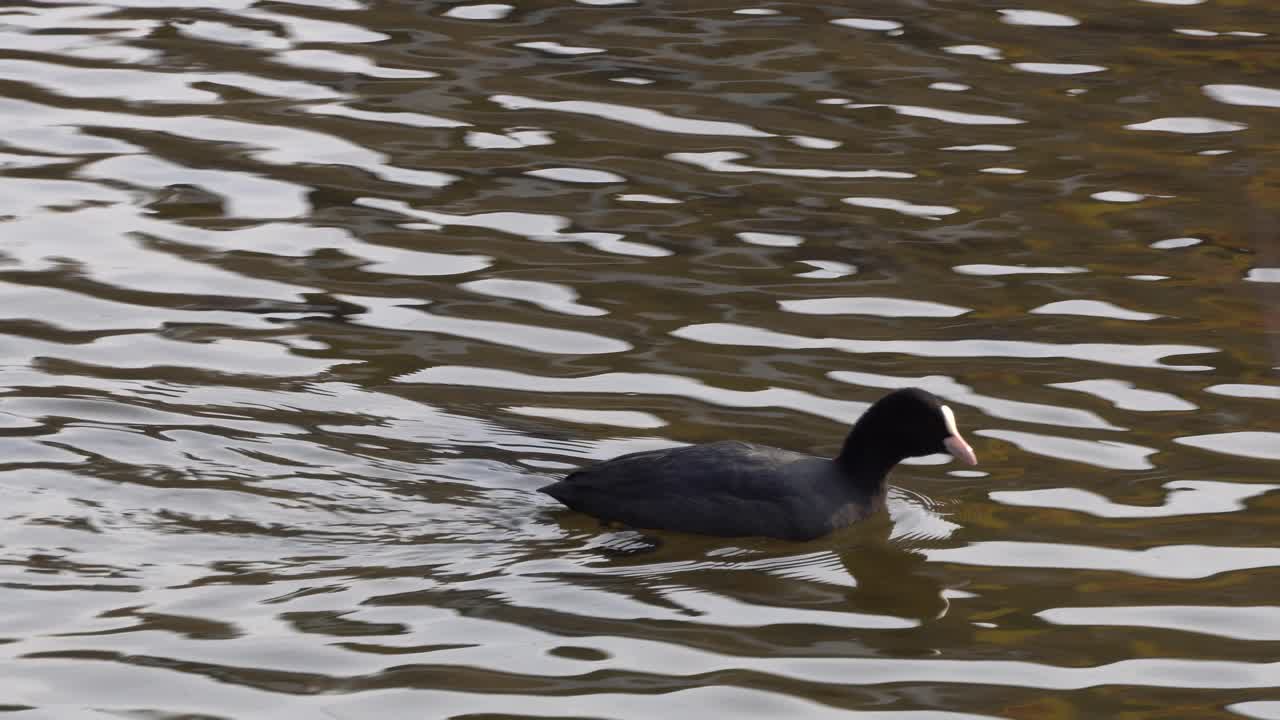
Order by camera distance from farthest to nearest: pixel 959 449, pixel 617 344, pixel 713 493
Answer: pixel 617 344 → pixel 959 449 → pixel 713 493

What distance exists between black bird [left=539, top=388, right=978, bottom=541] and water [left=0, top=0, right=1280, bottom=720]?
5.1 inches

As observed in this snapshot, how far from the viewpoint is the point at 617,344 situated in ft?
36.9

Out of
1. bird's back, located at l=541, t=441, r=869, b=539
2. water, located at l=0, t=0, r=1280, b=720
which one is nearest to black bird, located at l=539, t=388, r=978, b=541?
bird's back, located at l=541, t=441, r=869, b=539

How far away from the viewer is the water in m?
7.70

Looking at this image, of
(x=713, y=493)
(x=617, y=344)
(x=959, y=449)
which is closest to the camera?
(x=713, y=493)

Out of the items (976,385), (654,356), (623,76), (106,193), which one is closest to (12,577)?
(654,356)

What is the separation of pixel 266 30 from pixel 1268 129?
7474 mm

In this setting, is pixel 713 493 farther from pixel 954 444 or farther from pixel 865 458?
pixel 954 444

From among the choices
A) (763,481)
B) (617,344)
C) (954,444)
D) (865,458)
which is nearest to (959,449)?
(954,444)

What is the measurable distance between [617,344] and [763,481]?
235 centimetres

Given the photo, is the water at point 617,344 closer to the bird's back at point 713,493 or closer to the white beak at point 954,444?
the bird's back at point 713,493

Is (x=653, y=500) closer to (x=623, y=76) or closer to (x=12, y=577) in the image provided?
(x=12, y=577)

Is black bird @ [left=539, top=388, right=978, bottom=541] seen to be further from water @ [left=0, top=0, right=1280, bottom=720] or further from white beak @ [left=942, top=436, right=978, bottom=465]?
water @ [left=0, top=0, right=1280, bottom=720]

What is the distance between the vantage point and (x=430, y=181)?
13.9m
